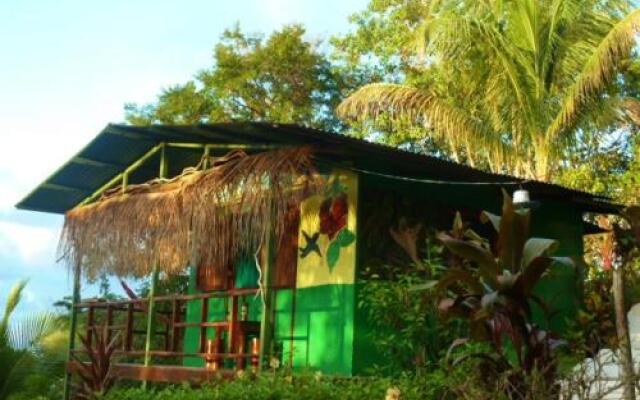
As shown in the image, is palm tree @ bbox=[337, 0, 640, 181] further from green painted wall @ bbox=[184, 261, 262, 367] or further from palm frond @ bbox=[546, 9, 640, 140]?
green painted wall @ bbox=[184, 261, 262, 367]

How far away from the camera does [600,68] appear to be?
44.5 feet

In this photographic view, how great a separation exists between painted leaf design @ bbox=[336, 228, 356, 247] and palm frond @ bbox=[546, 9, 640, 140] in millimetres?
5982

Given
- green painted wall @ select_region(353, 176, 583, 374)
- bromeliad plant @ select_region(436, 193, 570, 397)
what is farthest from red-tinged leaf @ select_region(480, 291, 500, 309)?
green painted wall @ select_region(353, 176, 583, 374)

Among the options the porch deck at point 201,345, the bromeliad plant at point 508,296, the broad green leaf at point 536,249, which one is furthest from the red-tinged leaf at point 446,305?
the porch deck at point 201,345

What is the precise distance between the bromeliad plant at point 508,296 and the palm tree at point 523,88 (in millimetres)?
8553

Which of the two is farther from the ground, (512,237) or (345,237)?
(345,237)

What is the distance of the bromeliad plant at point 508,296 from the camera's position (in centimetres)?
556

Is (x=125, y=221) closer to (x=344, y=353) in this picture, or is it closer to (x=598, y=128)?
(x=344, y=353)

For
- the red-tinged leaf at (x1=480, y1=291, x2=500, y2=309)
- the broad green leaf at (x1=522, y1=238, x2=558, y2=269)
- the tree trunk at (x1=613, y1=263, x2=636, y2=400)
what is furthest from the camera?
the broad green leaf at (x1=522, y1=238, x2=558, y2=269)

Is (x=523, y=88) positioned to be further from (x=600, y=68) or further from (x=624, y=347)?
(x=624, y=347)

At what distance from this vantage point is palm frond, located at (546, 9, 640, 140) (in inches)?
532

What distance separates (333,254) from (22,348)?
21.1ft

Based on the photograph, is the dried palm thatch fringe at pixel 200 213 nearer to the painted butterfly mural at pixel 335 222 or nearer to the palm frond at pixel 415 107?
the painted butterfly mural at pixel 335 222

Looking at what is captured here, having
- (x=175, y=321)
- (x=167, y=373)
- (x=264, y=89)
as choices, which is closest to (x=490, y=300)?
(x=167, y=373)
